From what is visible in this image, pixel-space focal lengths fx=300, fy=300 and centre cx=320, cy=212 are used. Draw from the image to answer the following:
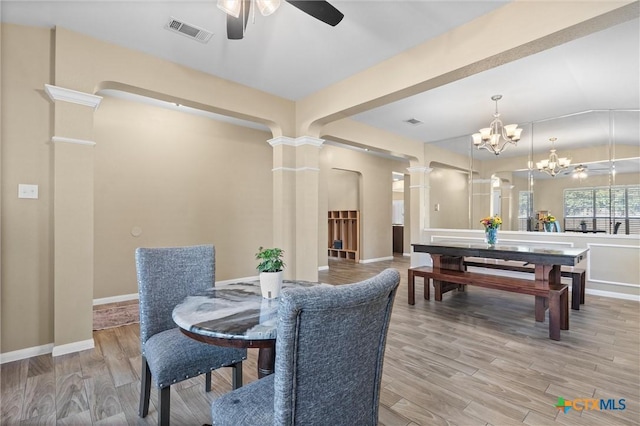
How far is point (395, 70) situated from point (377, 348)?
2853 millimetres

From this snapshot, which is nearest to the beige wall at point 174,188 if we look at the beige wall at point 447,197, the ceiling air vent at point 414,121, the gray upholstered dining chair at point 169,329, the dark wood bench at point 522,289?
the ceiling air vent at point 414,121

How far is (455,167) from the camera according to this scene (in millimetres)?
6906

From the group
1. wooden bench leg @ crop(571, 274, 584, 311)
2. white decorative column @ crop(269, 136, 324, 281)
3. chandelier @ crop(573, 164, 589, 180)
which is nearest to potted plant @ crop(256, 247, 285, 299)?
white decorative column @ crop(269, 136, 324, 281)

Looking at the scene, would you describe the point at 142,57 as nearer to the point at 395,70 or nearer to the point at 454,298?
the point at 395,70

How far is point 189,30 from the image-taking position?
2.65 m

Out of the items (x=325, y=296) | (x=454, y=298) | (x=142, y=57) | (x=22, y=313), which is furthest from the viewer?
(x=454, y=298)

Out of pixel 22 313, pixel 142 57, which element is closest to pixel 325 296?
pixel 22 313

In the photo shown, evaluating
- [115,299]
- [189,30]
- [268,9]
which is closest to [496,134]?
[268,9]

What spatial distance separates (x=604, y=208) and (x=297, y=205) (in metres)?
4.76

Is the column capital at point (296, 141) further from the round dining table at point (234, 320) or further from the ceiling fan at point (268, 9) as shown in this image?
the round dining table at point (234, 320)

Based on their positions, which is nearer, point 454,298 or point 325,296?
point 325,296

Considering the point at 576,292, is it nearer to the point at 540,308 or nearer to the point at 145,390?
the point at 540,308

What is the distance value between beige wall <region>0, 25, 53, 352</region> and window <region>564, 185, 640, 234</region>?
7066 mm

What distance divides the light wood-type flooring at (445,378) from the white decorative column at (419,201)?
3414 millimetres
